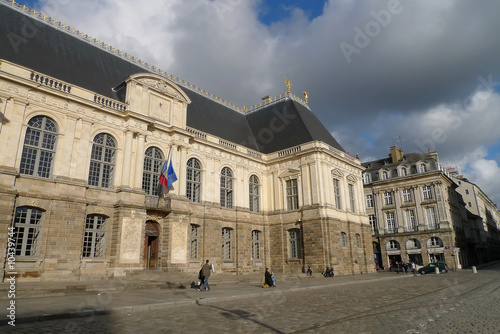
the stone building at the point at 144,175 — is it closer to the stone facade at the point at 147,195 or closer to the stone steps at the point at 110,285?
the stone facade at the point at 147,195

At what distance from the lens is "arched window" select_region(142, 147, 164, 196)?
2136 cm

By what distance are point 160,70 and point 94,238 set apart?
15.4 m

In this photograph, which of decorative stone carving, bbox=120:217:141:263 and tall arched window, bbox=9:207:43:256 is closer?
tall arched window, bbox=9:207:43:256

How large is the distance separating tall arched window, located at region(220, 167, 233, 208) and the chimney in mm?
27658

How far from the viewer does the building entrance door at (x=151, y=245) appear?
68.8ft

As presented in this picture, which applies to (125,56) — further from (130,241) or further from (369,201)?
(369,201)

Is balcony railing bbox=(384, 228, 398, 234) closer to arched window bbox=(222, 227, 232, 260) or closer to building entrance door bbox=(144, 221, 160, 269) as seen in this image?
arched window bbox=(222, 227, 232, 260)

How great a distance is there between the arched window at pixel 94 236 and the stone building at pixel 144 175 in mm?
55

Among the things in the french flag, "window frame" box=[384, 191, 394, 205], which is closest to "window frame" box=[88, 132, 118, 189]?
the french flag

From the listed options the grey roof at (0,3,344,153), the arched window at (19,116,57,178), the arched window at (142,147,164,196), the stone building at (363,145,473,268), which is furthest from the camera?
the stone building at (363,145,473,268)

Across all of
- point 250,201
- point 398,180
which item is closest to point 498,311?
point 250,201

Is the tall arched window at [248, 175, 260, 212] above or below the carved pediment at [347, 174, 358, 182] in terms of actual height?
below

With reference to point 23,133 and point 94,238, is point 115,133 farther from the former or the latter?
point 94,238

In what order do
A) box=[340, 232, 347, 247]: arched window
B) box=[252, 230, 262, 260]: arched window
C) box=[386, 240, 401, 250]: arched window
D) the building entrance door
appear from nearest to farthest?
the building entrance door, box=[252, 230, 262, 260]: arched window, box=[340, 232, 347, 247]: arched window, box=[386, 240, 401, 250]: arched window
